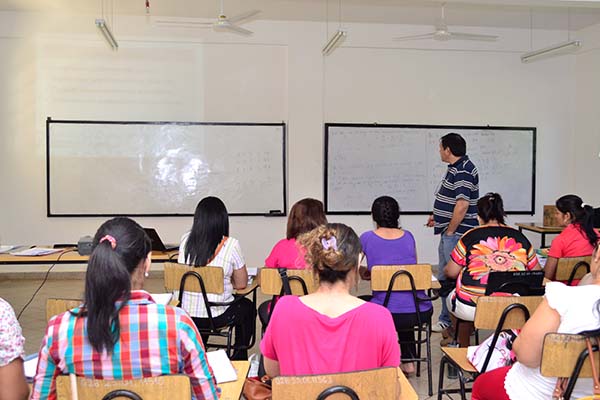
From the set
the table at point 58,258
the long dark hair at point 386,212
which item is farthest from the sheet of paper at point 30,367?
the long dark hair at point 386,212

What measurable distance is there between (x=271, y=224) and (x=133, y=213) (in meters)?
1.66

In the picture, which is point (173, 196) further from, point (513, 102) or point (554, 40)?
point (554, 40)

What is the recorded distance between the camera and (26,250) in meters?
3.97

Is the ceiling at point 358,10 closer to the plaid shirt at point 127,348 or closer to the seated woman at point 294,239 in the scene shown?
the seated woman at point 294,239

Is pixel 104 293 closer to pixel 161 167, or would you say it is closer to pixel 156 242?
pixel 156 242

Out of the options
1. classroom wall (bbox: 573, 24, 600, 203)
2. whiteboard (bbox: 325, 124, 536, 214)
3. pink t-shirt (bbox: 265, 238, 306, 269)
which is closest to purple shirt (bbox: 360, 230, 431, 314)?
pink t-shirt (bbox: 265, 238, 306, 269)

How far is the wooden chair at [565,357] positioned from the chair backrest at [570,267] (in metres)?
1.61

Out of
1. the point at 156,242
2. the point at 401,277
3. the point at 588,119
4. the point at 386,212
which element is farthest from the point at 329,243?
the point at 588,119

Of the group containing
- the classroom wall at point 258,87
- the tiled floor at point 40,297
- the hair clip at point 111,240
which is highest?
the classroom wall at point 258,87

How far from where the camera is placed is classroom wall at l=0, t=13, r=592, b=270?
19.6ft

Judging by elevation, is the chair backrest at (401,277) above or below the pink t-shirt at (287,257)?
below

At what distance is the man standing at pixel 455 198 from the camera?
407 centimetres

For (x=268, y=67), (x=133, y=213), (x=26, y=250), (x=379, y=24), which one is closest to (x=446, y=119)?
(x=379, y=24)

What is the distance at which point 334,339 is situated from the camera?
1.60 m
